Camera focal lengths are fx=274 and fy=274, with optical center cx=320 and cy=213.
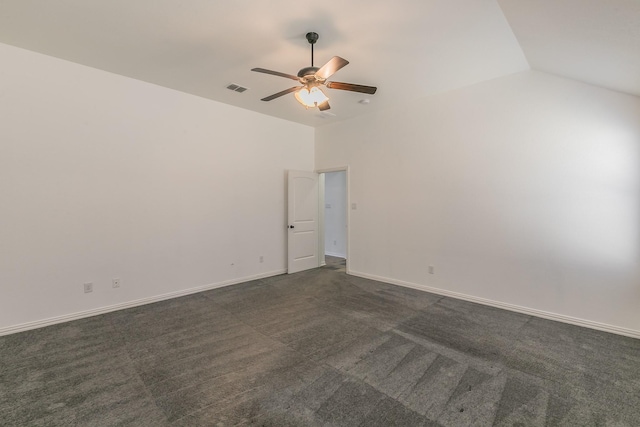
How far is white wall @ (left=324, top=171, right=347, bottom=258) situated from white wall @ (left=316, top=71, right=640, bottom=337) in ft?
7.35

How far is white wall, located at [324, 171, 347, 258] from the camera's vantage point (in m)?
7.29

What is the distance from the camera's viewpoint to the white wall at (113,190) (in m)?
3.02

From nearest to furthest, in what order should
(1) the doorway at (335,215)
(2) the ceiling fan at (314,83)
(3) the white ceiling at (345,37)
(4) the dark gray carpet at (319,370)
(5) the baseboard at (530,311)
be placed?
1. (4) the dark gray carpet at (319,370)
2. (3) the white ceiling at (345,37)
3. (2) the ceiling fan at (314,83)
4. (5) the baseboard at (530,311)
5. (1) the doorway at (335,215)

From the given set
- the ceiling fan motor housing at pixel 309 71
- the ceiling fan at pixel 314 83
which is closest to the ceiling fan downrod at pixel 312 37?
the ceiling fan at pixel 314 83

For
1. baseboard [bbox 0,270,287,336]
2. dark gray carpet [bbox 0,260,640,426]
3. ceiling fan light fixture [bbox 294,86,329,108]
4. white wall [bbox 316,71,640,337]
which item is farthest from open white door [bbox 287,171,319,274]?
Result: ceiling fan light fixture [bbox 294,86,329,108]

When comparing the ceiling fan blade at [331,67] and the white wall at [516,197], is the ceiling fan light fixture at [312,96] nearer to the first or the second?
the ceiling fan blade at [331,67]

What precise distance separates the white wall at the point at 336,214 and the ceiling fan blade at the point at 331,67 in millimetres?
4739

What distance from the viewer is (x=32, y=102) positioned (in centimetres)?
307

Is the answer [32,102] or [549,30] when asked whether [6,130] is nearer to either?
[32,102]

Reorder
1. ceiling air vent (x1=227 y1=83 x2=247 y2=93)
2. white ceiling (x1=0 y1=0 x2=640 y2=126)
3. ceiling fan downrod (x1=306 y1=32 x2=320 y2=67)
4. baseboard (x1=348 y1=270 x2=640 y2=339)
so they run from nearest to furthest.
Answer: white ceiling (x1=0 y1=0 x2=640 y2=126) → ceiling fan downrod (x1=306 y1=32 x2=320 y2=67) → baseboard (x1=348 y1=270 x2=640 y2=339) → ceiling air vent (x1=227 y1=83 x2=247 y2=93)

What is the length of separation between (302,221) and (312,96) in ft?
10.6

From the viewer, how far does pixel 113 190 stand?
358cm

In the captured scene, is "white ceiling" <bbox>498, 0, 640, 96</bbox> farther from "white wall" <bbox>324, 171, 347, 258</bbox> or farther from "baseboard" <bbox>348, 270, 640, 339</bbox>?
"white wall" <bbox>324, 171, 347, 258</bbox>

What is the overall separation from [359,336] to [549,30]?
3.26m
